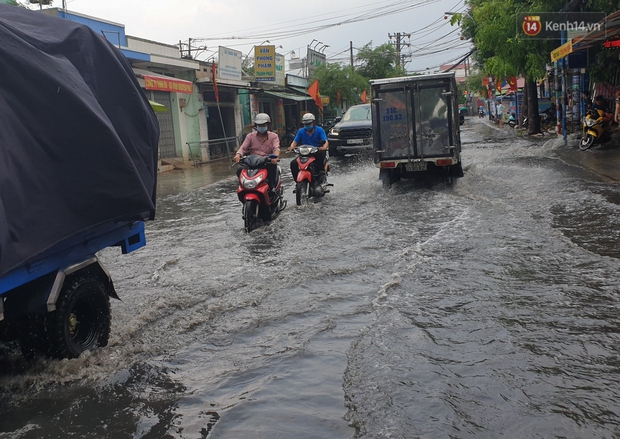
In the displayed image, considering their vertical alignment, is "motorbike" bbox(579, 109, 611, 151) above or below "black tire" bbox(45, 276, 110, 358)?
above

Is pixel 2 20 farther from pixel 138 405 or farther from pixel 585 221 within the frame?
pixel 585 221

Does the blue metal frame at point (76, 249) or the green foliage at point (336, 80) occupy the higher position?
the green foliage at point (336, 80)

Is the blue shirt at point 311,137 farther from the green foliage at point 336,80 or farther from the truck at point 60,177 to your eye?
the green foliage at point 336,80

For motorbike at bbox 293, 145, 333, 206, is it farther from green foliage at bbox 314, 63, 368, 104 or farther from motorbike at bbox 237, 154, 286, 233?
green foliage at bbox 314, 63, 368, 104

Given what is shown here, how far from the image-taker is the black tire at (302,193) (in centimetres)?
1062

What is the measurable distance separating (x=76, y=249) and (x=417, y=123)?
9.19 metres

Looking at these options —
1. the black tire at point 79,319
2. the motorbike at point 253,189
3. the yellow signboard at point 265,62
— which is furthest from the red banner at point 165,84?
the black tire at point 79,319

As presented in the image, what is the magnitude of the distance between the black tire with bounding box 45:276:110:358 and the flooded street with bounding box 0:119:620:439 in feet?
0.36

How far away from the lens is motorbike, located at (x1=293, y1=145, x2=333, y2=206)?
10648 mm

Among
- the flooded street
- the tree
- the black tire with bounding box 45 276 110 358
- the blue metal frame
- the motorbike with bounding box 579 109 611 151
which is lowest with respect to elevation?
the flooded street

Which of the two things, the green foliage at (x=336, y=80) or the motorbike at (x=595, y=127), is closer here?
the motorbike at (x=595, y=127)

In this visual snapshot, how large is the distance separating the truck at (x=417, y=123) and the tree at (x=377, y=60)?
1690 inches

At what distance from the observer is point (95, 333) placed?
4281mm

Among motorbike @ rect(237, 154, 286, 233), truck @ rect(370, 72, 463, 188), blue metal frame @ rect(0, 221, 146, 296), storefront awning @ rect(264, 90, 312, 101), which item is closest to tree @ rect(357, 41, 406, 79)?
storefront awning @ rect(264, 90, 312, 101)
